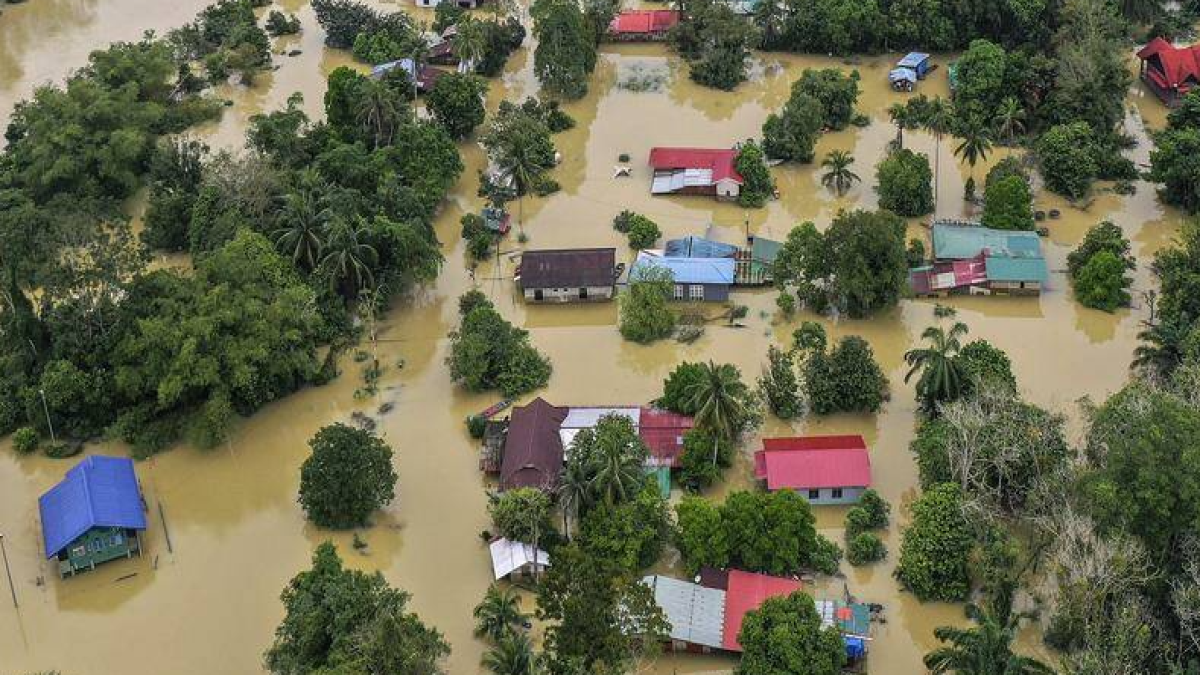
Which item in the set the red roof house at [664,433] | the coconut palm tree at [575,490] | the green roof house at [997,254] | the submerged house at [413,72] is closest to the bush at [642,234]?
the green roof house at [997,254]

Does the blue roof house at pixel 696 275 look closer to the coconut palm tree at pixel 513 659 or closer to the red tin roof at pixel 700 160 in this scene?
the red tin roof at pixel 700 160

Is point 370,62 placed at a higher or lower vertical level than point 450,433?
higher

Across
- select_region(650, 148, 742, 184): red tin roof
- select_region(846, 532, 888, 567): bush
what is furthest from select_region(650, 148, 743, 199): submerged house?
select_region(846, 532, 888, 567): bush

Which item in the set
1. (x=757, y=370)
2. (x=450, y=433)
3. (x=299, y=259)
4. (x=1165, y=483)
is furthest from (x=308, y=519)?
(x=1165, y=483)

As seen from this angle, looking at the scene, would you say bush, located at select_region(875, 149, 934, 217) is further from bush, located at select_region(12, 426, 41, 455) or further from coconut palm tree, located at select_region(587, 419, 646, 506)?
bush, located at select_region(12, 426, 41, 455)

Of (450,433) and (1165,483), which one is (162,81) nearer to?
(450,433)

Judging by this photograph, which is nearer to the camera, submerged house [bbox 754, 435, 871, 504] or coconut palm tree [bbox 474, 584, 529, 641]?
coconut palm tree [bbox 474, 584, 529, 641]
